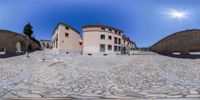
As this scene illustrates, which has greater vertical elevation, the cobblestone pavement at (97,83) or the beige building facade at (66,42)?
the beige building facade at (66,42)

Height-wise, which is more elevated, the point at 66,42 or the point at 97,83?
the point at 66,42

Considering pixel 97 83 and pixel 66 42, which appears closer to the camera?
pixel 97 83

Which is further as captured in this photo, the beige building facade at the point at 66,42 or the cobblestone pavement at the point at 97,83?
the beige building facade at the point at 66,42

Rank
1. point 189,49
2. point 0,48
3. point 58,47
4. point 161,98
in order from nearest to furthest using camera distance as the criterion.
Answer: point 161,98 < point 58,47 < point 0,48 < point 189,49

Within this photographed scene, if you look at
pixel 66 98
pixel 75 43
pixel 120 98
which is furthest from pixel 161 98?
pixel 75 43

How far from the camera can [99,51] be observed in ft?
69.2

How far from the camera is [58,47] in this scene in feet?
37.0

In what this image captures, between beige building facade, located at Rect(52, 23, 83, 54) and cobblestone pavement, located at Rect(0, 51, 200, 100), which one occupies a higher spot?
beige building facade, located at Rect(52, 23, 83, 54)

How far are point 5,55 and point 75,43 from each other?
8420mm

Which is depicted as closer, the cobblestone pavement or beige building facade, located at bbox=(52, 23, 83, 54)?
the cobblestone pavement

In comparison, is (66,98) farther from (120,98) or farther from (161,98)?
(161,98)

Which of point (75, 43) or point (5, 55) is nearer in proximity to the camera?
point (75, 43)

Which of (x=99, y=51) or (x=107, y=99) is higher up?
(x=99, y=51)

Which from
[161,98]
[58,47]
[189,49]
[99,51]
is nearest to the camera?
[161,98]
